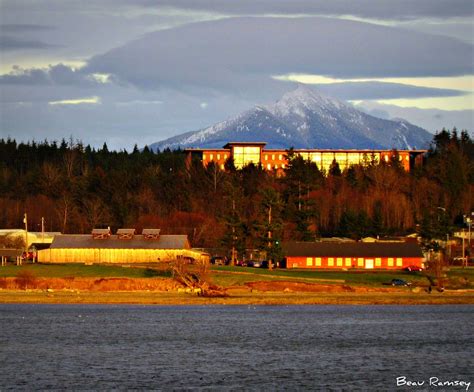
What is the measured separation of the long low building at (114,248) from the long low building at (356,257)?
13263 millimetres

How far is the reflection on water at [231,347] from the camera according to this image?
2060 inches

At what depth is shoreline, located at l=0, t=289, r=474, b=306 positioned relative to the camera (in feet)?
321

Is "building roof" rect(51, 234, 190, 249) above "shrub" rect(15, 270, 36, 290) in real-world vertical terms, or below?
above

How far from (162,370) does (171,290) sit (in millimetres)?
52573

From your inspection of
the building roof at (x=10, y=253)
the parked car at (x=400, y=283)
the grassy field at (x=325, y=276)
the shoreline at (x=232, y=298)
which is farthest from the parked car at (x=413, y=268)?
the building roof at (x=10, y=253)

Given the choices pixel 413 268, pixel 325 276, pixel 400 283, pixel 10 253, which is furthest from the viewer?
pixel 10 253

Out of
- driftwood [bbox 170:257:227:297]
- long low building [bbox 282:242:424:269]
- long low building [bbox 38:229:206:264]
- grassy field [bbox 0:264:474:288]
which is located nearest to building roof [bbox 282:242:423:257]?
long low building [bbox 282:242:424:269]

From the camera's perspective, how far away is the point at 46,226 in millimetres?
197875

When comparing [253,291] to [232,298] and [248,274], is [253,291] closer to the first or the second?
[232,298]

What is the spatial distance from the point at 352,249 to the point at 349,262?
6.72 ft

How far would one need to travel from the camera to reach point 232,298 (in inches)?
3915

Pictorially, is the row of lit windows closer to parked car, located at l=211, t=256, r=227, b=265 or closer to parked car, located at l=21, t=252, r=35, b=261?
parked car, located at l=211, t=256, r=227, b=265

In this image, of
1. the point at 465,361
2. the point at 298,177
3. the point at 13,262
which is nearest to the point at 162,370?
the point at 465,361

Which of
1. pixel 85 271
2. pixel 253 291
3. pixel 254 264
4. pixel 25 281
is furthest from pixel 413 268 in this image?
pixel 25 281
